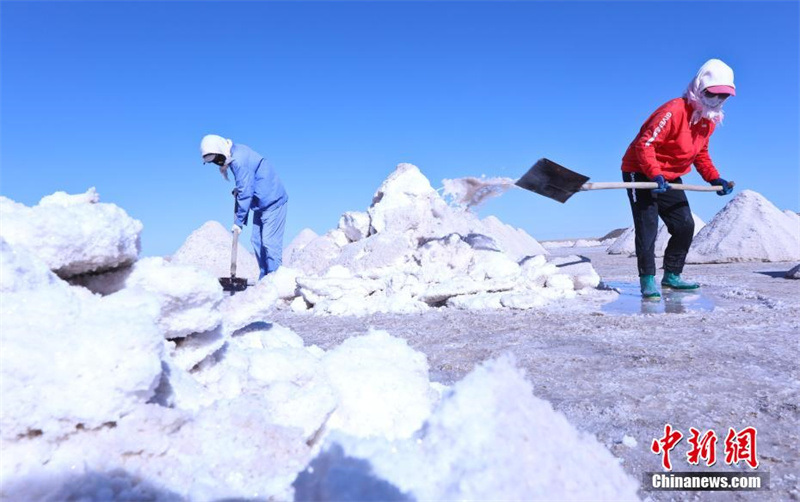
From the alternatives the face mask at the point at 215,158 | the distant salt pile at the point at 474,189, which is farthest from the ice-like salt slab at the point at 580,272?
the face mask at the point at 215,158

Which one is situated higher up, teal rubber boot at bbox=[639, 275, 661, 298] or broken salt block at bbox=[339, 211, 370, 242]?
broken salt block at bbox=[339, 211, 370, 242]

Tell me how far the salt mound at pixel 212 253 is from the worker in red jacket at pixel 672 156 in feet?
16.1

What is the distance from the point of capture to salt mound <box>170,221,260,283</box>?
7594mm

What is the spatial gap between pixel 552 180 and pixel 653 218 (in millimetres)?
964

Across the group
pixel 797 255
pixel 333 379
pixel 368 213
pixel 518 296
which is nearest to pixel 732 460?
pixel 333 379

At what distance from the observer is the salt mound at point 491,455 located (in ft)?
3.07

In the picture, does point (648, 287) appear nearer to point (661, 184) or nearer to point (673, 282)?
point (673, 282)

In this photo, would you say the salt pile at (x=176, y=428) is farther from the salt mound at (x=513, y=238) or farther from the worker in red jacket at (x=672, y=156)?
the salt mound at (x=513, y=238)

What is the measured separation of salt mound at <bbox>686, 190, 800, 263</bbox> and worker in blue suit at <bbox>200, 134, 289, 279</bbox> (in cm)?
655

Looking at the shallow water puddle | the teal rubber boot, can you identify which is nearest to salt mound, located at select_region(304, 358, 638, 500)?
the shallow water puddle

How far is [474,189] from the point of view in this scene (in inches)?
248

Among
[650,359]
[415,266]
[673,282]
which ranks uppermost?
[415,266]

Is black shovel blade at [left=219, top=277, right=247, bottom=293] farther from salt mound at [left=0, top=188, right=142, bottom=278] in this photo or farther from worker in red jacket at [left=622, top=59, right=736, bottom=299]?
salt mound at [left=0, top=188, right=142, bottom=278]

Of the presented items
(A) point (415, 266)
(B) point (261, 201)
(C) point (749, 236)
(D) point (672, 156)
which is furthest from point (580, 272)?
(C) point (749, 236)
